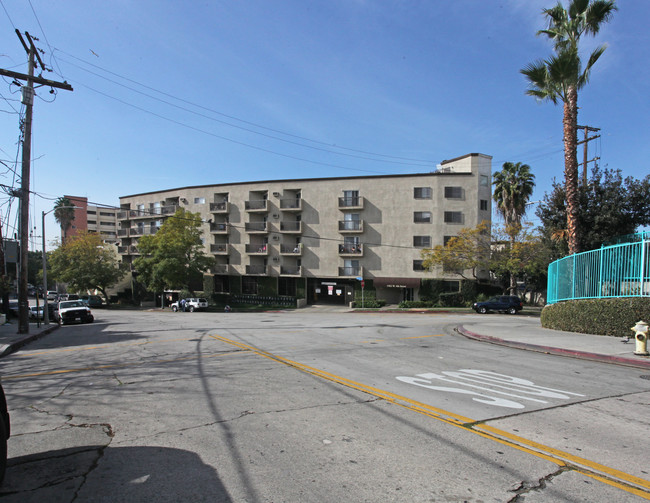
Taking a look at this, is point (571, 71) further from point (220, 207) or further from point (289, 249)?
point (220, 207)

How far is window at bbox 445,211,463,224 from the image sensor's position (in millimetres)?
43875

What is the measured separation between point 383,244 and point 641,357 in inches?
1422

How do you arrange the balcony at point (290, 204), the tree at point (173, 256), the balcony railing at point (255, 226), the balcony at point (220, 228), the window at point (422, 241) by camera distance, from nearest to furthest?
the window at point (422, 241) → the tree at point (173, 256) → the balcony at point (290, 204) → the balcony railing at point (255, 226) → the balcony at point (220, 228)

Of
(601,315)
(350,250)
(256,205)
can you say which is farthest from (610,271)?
(256,205)

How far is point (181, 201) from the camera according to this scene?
2240 inches

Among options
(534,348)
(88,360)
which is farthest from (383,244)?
(88,360)

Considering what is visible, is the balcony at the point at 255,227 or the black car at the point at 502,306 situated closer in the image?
the black car at the point at 502,306

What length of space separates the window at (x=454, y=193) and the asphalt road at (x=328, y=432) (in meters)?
36.3

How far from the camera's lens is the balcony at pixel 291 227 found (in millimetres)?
49188

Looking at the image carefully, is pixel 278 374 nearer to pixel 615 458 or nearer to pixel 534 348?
pixel 615 458

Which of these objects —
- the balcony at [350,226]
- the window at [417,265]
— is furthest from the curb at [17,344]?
the window at [417,265]

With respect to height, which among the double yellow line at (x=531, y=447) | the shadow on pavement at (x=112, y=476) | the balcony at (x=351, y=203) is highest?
the balcony at (x=351, y=203)

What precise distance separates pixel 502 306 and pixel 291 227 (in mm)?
25949

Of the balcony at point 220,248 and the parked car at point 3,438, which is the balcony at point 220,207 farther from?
the parked car at point 3,438
